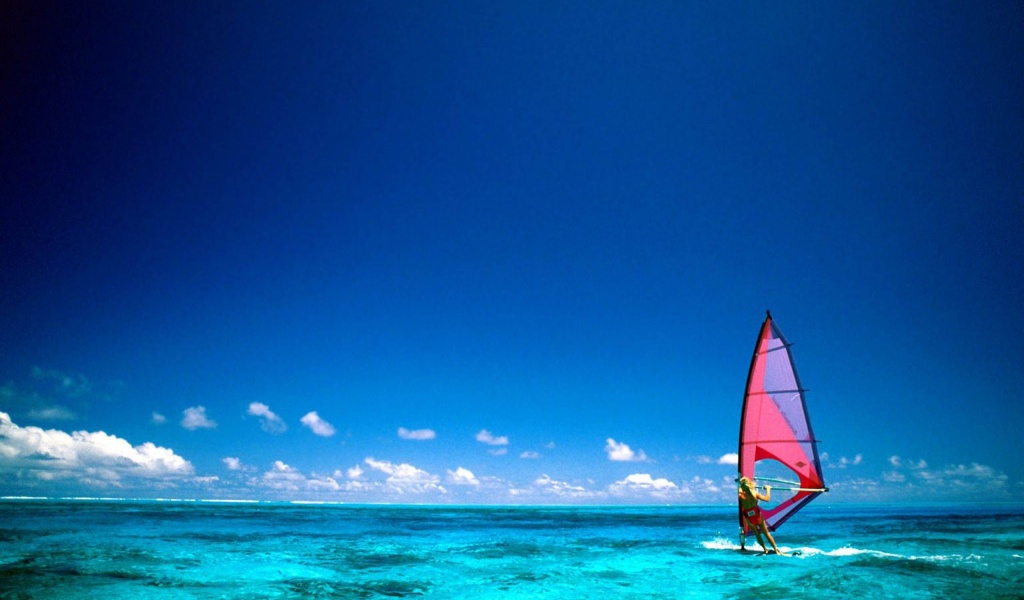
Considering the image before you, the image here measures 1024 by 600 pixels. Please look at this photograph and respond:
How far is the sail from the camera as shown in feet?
61.9

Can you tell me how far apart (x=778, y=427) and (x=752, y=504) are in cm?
319

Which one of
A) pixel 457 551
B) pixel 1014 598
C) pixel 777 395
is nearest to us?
pixel 1014 598

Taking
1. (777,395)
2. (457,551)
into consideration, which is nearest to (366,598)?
(457,551)

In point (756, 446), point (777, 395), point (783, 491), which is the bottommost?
point (783, 491)

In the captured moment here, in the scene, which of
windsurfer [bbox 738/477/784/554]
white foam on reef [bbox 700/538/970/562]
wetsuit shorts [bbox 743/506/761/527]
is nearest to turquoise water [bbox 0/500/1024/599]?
white foam on reef [bbox 700/538/970/562]

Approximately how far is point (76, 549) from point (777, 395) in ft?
98.7

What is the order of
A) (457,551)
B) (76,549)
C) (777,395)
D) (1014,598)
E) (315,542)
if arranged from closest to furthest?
1. (1014,598)
2. (777,395)
3. (76,549)
4. (457,551)
5. (315,542)

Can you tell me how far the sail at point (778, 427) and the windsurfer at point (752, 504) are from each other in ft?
1.42

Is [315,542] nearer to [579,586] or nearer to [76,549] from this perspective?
[76,549]

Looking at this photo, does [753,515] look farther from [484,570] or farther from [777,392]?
[484,570]

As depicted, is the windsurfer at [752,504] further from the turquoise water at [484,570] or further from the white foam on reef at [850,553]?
the white foam on reef at [850,553]

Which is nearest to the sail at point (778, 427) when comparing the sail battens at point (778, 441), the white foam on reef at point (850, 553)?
the sail battens at point (778, 441)

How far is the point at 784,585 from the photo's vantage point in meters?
14.6

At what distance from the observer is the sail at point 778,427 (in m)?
18.9
